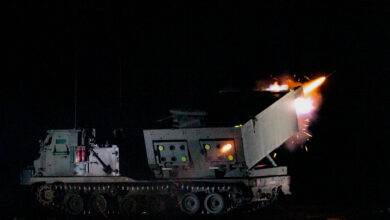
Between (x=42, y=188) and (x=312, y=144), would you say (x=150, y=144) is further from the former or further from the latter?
(x=312, y=144)

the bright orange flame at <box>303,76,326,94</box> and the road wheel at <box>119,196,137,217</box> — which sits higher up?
the bright orange flame at <box>303,76,326,94</box>

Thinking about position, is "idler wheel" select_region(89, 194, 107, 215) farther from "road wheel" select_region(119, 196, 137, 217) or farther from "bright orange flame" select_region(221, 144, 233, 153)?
"bright orange flame" select_region(221, 144, 233, 153)

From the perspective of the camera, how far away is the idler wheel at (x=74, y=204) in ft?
50.1

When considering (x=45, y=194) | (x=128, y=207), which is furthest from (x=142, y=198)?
(x=45, y=194)

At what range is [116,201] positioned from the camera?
611 inches

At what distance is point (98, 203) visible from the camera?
15.3m

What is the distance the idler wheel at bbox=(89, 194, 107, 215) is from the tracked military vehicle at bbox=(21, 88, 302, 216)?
4 cm

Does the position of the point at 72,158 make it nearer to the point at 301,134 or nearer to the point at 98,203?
the point at 98,203

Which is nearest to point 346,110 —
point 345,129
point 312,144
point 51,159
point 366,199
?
point 345,129

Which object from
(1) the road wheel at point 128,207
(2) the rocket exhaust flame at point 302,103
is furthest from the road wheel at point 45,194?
(2) the rocket exhaust flame at point 302,103

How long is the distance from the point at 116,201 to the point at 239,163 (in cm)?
493

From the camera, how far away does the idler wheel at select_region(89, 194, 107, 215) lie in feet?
49.8

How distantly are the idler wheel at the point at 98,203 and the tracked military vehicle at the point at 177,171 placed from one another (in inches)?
1.4

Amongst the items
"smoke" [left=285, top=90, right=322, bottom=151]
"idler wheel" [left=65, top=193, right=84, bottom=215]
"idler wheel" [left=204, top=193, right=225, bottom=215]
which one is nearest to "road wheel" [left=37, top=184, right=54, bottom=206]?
"idler wheel" [left=65, top=193, right=84, bottom=215]
